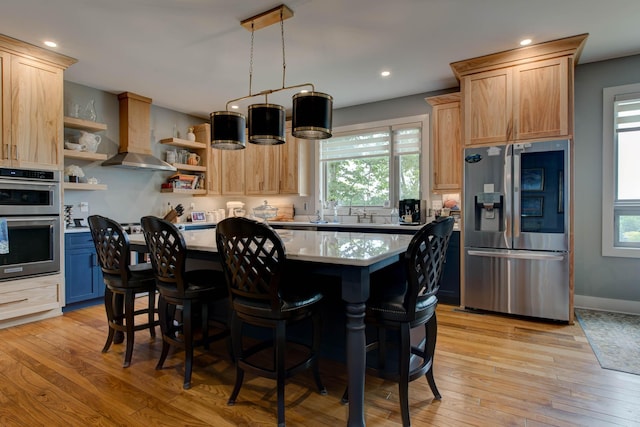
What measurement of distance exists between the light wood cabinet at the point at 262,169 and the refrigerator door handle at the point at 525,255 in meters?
3.17

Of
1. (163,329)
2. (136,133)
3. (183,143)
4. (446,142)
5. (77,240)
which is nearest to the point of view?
(163,329)

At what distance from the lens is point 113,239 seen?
7.75 feet

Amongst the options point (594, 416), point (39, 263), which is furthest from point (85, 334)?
point (594, 416)

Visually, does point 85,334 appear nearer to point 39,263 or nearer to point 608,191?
point 39,263

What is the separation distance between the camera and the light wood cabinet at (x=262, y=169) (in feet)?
18.2

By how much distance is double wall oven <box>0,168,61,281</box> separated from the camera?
3191mm

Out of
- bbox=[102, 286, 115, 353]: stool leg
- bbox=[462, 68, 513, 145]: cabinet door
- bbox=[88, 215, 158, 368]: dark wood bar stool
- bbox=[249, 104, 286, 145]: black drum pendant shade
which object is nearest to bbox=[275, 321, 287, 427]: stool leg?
bbox=[88, 215, 158, 368]: dark wood bar stool

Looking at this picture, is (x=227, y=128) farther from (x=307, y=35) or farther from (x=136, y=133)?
(x=136, y=133)

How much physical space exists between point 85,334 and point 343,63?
354cm

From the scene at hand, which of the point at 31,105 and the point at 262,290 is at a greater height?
the point at 31,105

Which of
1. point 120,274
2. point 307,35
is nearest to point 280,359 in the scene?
point 120,274

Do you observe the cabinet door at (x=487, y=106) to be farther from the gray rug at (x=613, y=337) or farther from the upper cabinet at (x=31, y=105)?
the upper cabinet at (x=31, y=105)

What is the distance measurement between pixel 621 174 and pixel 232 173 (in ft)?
16.7

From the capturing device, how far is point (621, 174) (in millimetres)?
3576
